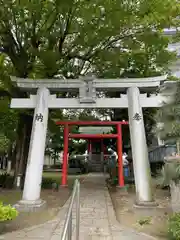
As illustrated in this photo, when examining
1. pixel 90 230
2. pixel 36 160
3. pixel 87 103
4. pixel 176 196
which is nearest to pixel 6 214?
pixel 90 230

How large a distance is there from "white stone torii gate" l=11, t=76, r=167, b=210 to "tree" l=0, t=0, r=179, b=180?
1.50 metres

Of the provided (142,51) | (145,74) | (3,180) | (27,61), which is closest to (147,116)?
(145,74)

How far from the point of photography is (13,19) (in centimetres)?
866

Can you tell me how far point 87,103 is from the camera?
7973mm

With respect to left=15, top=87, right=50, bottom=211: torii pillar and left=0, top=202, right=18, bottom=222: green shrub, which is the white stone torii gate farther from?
left=0, top=202, right=18, bottom=222: green shrub

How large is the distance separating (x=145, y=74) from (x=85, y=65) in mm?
3404

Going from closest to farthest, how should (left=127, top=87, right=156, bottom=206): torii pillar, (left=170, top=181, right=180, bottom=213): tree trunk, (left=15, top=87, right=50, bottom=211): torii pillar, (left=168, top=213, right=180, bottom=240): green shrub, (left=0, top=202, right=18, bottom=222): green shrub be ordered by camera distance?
(left=168, top=213, right=180, bottom=240): green shrub < (left=0, top=202, right=18, bottom=222): green shrub < (left=170, top=181, right=180, bottom=213): tree trunk < (left=15, top=87, right=50, bottom=211): torii pillar < (left=127, top=87, right=156, bottom=206): torii pillar

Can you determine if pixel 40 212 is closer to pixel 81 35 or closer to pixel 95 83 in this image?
pixel 95 83

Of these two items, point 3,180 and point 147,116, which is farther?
point 147,116

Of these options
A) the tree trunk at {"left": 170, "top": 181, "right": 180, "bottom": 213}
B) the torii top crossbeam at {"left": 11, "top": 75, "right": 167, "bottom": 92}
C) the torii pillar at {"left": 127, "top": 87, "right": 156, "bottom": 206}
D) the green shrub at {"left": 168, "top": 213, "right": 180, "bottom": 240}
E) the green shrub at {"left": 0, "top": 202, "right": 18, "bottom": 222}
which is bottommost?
the green shrub at {"left": 168, "top": 213, "right": 180, "bottom": 240}

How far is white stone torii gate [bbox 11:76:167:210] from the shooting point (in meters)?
7.24

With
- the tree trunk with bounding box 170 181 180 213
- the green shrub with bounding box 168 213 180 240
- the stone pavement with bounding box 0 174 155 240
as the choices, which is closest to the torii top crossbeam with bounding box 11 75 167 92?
the tree trunk with bounding box 170 181 180 213

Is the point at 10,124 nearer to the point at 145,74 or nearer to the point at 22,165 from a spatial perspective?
the point at 22,165

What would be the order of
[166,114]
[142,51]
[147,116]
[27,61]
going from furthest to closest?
[147,116] → [142,51] → [27,61] → [166,114]
